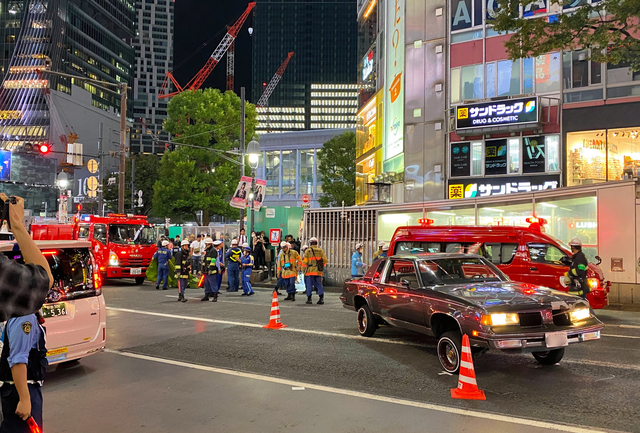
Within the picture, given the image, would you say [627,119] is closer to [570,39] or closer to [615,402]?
[570,39]

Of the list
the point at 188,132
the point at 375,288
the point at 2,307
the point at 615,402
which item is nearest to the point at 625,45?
the point at 375,288

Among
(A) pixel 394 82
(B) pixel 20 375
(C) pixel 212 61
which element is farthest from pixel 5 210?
(C) pixel 212 61

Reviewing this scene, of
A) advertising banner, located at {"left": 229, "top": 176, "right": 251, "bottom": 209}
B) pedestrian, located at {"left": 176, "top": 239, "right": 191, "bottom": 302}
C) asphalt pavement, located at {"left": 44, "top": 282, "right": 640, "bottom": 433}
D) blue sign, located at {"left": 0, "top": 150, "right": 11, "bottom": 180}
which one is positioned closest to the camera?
asphalt pavement, located at {"left": 44, "top": 282, "right": 640, "bottom": 433}

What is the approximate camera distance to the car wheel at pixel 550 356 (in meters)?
7.60

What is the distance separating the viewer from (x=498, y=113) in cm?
2323

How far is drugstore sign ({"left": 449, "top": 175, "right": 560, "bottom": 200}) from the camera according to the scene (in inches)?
894

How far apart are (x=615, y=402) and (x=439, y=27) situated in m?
23.2

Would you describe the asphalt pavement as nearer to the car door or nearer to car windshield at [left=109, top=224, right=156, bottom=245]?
the car door

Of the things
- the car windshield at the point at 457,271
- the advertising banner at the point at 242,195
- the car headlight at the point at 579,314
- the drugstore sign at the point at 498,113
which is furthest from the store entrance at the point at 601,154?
the car headlight at the point at 579,314

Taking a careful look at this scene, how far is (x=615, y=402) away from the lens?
591 centimetres

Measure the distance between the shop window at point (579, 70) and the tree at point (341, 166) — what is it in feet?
106

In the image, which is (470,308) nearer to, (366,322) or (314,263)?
(366,322)

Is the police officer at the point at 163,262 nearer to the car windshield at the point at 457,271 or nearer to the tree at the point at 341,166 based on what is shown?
the car windshield at the point at 457,271

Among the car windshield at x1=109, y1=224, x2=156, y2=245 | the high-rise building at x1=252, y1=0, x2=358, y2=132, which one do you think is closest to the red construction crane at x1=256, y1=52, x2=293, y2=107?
the high-rise building at x1=252, y1=0, x2=358, y2=132
